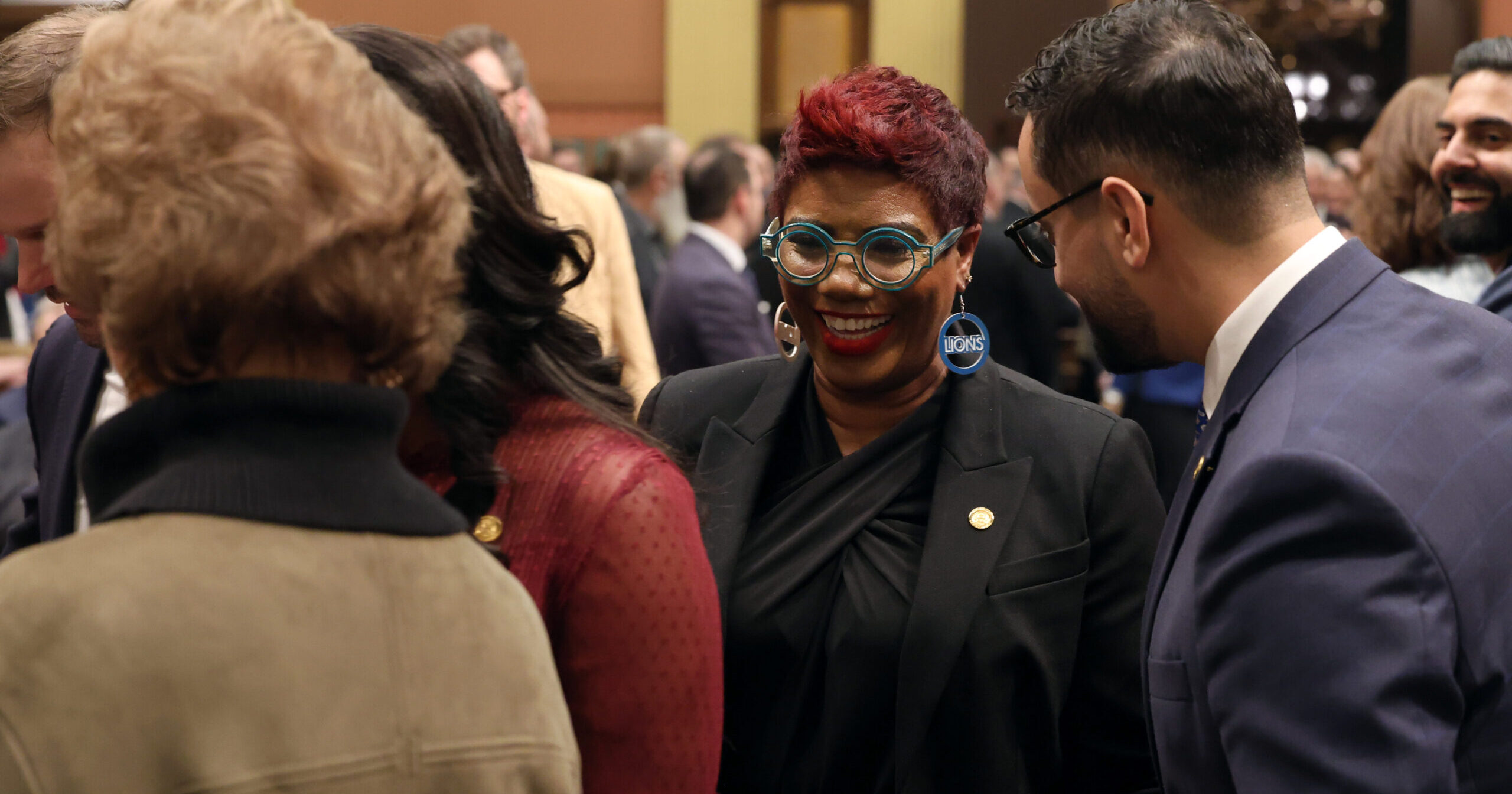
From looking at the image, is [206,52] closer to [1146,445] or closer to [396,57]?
[396,57]

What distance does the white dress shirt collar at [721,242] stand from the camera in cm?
516

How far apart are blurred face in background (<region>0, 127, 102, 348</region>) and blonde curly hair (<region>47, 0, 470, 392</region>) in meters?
0.90

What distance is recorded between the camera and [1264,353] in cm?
150

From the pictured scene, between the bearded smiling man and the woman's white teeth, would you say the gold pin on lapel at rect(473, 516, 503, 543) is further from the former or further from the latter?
the bearded smiling man

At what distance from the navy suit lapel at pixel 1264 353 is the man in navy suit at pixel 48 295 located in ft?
4.16

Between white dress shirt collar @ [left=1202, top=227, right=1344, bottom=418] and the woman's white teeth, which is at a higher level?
white dress shirt collar @ [left=1202, top=227, right=1344, bottom=418]

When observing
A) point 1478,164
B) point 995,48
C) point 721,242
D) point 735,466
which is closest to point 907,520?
point 735,466

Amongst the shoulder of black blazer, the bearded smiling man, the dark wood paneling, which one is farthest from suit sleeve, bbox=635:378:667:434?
the dark wood paneling

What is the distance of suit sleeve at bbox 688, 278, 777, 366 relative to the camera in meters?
4.82

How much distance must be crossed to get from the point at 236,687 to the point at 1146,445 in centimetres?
151

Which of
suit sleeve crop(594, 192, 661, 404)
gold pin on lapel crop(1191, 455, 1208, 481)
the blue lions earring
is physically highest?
gold pin on lapel crop(1191, 455, 1208, 481)

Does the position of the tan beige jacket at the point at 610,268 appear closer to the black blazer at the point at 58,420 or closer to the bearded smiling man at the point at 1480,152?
the black blazer at the point at 58,420

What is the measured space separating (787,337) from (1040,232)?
0.43m

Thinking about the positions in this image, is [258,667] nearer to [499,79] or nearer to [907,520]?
[907,520]
